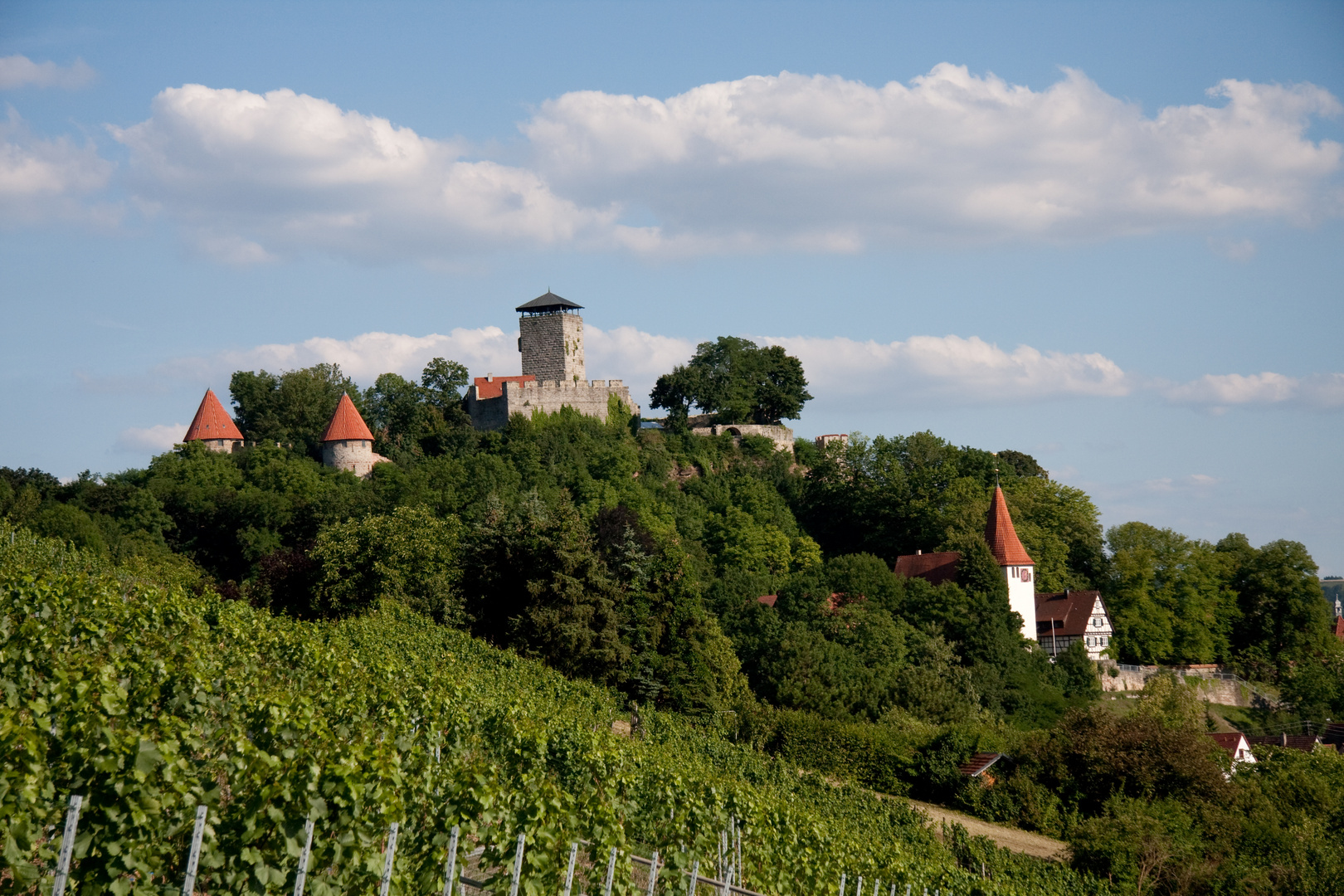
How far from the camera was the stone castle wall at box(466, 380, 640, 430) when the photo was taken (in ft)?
172

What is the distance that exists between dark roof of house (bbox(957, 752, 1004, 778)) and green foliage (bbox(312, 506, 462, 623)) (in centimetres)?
1332

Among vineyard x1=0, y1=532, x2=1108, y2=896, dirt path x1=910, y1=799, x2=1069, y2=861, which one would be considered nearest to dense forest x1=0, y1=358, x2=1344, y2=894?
dirt path x1=910, y1=799, x2=1069, y2=861

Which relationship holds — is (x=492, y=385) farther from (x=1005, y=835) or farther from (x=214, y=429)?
(x=1005, y=835)

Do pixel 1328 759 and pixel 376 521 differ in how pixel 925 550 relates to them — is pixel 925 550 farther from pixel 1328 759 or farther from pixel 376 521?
pixel 376 521

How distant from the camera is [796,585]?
144 feet

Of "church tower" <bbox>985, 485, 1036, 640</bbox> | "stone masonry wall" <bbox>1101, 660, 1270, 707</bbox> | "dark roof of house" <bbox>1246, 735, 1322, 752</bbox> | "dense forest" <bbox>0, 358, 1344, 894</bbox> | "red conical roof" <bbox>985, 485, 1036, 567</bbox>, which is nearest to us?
"dense forest" <bbox>0, 358, 1344, 894</bbox>

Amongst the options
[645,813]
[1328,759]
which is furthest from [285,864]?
[1328,759]

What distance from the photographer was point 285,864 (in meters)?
7.36

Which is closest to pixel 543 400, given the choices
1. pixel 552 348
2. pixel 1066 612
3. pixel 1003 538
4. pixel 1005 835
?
pixel 552 348

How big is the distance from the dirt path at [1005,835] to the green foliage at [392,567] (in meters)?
12.8

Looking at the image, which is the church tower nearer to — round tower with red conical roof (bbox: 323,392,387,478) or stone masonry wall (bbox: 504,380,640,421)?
stone masonry wall (bbox: 504,380,640,421)

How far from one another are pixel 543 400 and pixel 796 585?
Answer: 15.5 meters

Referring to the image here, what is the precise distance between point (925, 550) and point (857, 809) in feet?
106

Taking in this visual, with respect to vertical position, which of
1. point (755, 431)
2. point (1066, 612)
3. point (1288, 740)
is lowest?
point (1288, 740)
